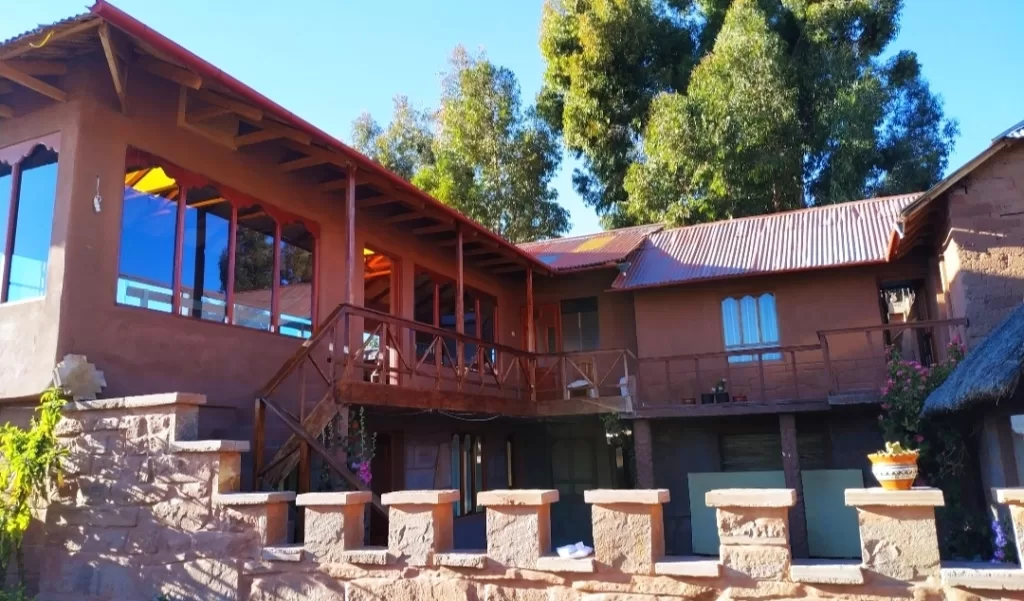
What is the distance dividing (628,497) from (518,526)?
2.37 feet

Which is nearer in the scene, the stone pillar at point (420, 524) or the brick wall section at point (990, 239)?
the stone pillar at point (420, 524)

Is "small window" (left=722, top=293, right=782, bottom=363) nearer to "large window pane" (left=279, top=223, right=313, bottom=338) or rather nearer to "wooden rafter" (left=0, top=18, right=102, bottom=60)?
"large window pane" (left=279, top=223, right=313, bottom=338)

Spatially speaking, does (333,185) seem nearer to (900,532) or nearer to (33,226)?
(33,226)

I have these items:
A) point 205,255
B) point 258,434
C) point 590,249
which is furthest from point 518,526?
point 590,249

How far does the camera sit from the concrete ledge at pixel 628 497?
424cm

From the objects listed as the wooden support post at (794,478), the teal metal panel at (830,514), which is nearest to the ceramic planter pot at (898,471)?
the wooden support post at (794,478)

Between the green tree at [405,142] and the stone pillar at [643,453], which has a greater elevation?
the green tree at [405,142]

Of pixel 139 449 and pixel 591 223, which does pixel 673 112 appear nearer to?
pixel 591 223

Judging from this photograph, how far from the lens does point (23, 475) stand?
5.60 meters

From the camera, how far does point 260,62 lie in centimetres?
1143

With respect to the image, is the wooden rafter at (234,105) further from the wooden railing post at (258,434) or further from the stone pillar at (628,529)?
the stone pillar at (628,529)

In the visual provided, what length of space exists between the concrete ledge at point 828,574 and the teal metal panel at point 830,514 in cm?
852

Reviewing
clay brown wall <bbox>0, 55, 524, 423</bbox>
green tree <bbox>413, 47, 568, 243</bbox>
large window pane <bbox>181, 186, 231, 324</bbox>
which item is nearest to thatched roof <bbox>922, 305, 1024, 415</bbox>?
clay brown wall <bbox>0, 55, 524, 423</bbox>

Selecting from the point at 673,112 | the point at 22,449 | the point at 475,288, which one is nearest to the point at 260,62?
the point at 475,288
